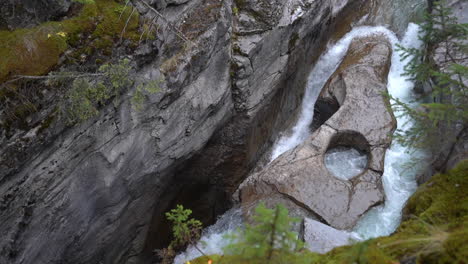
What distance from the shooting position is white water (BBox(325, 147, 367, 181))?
422 inches

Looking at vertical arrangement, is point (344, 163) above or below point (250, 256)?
below

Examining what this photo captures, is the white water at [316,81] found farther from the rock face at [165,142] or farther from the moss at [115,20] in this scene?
the moss at [115,20]

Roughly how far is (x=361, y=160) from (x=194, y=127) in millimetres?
5537

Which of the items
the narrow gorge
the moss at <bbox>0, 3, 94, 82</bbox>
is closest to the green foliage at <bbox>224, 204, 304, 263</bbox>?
the narrow gorge

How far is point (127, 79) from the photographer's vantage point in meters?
7.83

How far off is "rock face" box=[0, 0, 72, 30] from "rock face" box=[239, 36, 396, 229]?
270 inches

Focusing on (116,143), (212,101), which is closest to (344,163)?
(212,101)

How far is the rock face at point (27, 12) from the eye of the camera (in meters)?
7.05

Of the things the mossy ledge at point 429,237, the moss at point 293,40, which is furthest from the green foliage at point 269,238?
the moss at point 293,40

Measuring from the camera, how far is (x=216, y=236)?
33.3 feet

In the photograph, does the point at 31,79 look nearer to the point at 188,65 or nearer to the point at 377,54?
the point at 188,65

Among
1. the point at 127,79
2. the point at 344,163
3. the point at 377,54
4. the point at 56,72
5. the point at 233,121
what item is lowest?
the point at 344,163

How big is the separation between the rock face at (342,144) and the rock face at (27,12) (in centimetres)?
686

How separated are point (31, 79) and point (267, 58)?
6950 millimetres
